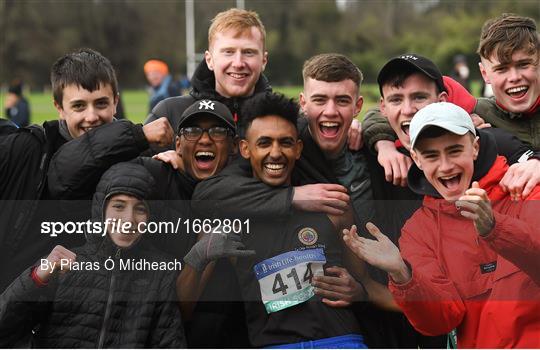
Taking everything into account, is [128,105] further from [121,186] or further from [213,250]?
[213,250]

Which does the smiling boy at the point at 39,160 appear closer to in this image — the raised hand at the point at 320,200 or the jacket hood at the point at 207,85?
the raised hand at the point at 320,200

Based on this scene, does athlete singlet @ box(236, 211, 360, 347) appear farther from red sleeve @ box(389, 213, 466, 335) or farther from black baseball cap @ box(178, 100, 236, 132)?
black baseball cap @ box(178, 100, 236, 132)

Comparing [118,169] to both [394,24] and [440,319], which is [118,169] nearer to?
[440,319]

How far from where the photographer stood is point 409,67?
12.4 feet

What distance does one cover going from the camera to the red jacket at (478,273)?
3.11 metres

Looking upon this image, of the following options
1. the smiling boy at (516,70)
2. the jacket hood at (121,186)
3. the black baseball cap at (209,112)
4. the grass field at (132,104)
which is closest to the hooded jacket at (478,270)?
the smiling boy at (516,70)

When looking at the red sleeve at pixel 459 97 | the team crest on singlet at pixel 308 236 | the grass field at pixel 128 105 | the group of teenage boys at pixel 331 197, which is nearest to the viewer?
the group of teenage boys at pixel 331 197

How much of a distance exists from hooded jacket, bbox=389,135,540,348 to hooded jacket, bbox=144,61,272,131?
1.31 metres

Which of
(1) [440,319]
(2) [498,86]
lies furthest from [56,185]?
(2) [498,86]

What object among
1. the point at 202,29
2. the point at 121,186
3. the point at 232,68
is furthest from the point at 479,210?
the point at 202,29

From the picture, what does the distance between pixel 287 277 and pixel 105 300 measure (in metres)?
0.74

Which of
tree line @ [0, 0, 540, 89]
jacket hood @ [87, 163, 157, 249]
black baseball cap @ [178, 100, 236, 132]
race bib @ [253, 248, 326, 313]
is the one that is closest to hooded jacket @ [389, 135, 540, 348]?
race bib @ [253, 248, 326, 313]

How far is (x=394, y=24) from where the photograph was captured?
5394 centimetres

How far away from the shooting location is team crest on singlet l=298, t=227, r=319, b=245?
3494 millimetres
